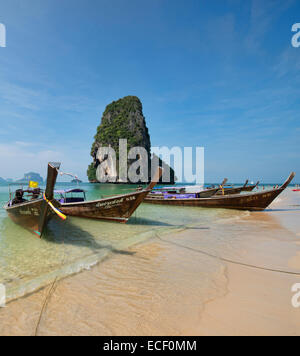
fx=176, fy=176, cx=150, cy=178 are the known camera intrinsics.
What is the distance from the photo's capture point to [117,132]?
84562 millimetres

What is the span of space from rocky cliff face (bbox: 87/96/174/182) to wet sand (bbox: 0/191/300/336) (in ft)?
244

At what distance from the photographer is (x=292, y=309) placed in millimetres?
2578

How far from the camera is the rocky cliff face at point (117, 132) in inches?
3206

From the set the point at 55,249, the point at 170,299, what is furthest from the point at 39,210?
the point at 170,299

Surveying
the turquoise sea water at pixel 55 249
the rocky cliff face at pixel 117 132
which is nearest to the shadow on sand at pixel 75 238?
the turquoise sea water at pixel 55 249

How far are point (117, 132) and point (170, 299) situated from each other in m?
86.5

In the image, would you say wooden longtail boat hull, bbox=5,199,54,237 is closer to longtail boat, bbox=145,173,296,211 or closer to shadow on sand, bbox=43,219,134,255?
shadow on sand, bbox=43,219,134,255

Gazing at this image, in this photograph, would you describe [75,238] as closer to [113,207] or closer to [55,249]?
[55,249]

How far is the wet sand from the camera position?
2.37 m

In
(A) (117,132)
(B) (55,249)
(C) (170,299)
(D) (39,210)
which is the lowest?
(B) (55,249)

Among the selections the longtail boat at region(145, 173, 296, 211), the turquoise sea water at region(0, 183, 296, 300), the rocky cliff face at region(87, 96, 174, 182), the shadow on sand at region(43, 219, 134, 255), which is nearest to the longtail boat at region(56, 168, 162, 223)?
the turquoise sea water at region(0, 183, 296, 300)
